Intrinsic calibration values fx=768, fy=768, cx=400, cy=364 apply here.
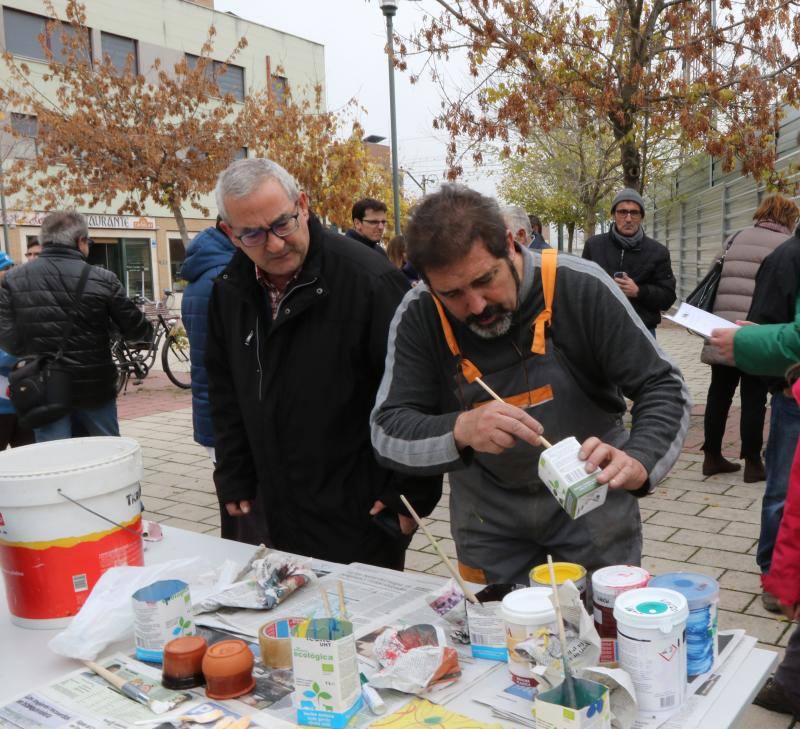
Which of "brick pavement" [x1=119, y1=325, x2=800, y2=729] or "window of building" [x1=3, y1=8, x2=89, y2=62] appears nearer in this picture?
"brick pavement" [x1=119, y1=325, x2=800, y2=729]

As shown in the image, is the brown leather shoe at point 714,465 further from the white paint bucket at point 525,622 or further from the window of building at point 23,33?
the window of building at point 23,33

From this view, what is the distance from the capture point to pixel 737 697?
130cm

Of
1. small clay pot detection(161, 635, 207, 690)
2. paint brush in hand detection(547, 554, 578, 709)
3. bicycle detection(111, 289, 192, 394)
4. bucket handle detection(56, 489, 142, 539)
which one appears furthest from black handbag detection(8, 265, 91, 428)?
bicycle detection(111, 289, 192, 394)

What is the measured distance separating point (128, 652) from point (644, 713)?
1.03 m

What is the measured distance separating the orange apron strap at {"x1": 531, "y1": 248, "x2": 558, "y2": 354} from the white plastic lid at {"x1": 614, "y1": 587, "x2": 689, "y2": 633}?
2.26ft

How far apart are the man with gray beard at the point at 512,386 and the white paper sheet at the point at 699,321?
35.1 inches

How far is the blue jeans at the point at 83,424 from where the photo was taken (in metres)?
4.32

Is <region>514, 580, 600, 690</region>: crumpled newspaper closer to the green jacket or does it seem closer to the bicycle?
the green jacket

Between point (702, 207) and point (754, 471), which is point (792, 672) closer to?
point (754, 471)

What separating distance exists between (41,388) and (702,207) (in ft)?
51.5

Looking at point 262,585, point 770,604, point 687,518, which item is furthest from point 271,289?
point 687,518

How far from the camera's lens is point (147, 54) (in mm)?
26328

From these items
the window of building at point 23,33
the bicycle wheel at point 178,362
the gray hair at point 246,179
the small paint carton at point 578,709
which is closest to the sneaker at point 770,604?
the small paint carton at point 578,709

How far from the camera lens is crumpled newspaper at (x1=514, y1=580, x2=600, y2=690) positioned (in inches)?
46.6
